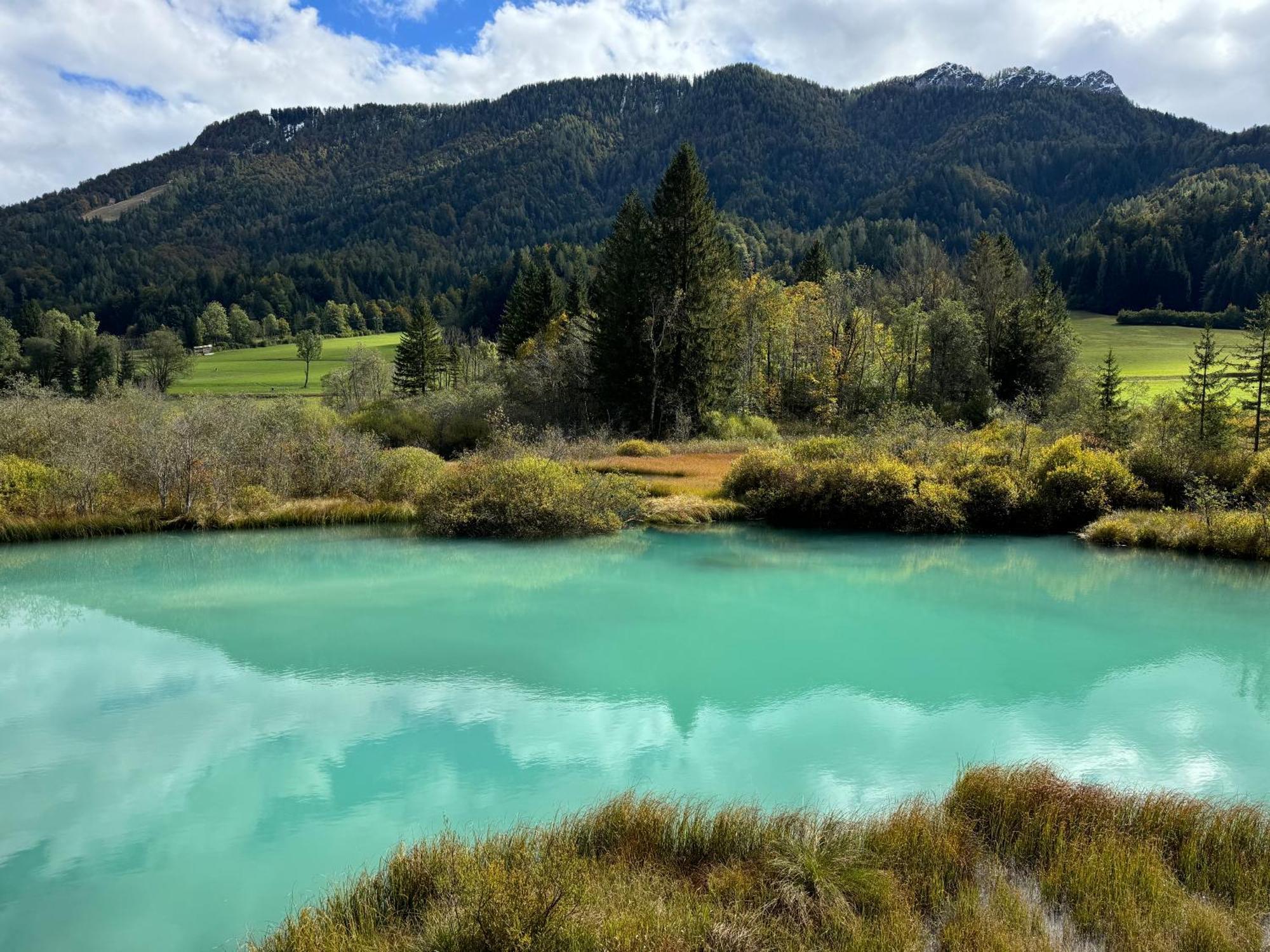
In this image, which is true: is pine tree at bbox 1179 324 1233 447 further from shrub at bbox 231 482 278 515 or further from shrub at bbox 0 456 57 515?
shrub at bbox 0 456 57 515

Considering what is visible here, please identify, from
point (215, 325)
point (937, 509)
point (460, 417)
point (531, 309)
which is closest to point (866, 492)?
point (937, 509)

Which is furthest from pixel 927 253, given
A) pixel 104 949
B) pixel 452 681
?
pixel 104 949

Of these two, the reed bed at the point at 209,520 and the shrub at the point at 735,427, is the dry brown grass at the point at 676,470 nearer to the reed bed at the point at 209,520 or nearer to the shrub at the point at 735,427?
the shrub at the point at 735,427

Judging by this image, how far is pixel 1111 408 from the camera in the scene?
30578mm

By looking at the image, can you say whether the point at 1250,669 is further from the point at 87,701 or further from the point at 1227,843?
the point at 87,701

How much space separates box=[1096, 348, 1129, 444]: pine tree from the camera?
27.3 metres

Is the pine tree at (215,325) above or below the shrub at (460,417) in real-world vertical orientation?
above

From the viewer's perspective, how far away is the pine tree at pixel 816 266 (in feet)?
204

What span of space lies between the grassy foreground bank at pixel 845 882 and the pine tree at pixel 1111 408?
22708mm

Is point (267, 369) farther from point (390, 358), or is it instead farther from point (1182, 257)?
point (1182, 257)

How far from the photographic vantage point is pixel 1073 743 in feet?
32.4

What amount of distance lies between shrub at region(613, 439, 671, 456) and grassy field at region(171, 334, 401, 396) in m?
53.2

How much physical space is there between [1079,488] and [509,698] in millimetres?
18997

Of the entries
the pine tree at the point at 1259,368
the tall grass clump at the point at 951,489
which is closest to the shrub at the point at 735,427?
the tall grass clump at the point at 951,489
